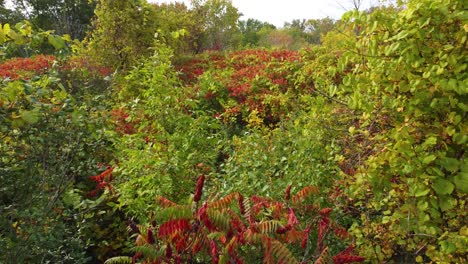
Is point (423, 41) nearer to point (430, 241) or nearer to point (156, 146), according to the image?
point (430, 241)

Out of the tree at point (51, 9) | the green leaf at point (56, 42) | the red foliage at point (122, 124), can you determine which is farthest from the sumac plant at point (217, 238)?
the tree at point (51, 9)

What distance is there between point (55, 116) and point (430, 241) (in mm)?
2495

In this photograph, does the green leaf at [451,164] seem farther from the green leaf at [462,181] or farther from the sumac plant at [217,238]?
the sumac plant at [217,238]

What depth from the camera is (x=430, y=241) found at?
256 centimetres

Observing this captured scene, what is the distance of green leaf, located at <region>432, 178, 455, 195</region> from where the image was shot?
2.14 m

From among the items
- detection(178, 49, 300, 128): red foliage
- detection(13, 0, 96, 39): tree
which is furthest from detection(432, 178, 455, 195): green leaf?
detection(13, 0, 96, 39): tree

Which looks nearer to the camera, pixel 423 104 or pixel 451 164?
pixel 451 164

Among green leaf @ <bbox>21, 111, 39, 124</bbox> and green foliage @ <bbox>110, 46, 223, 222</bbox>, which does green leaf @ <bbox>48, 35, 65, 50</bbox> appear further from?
green foliage @ <bbox>110, 46, 223, 222</bbox>

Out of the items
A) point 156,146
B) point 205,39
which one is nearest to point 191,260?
point 156,146

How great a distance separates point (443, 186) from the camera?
2.15m

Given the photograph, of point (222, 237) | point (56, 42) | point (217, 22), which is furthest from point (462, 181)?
point (217, 22)

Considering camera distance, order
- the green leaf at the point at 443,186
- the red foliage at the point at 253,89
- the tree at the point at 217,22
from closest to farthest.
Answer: the green leaf at the point at 443,186
the red foliage at the point at 253,89
the tree at the point at 217,22

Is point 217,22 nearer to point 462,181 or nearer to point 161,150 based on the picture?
point 161,150

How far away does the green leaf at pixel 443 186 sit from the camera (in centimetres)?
214
